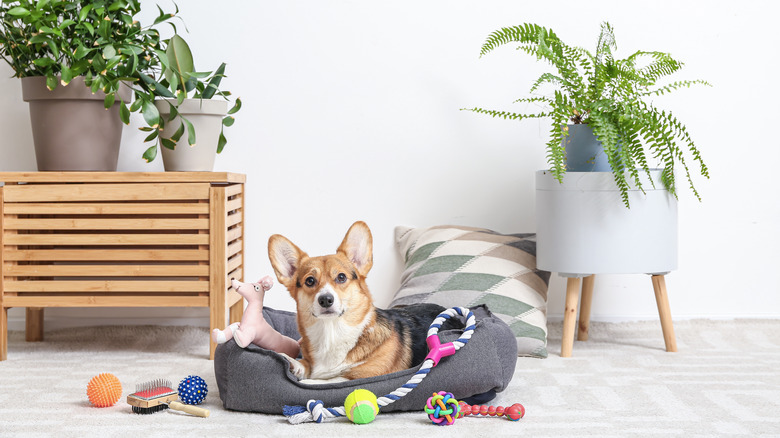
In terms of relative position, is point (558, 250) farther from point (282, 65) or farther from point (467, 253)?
point (282, 65)

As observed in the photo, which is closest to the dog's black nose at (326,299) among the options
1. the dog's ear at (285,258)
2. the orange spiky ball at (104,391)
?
the dog's ear at (285,258)

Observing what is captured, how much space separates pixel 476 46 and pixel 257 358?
1.59 metres

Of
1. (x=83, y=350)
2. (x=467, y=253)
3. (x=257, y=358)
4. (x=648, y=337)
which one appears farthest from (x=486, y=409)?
(x=83, y=350)

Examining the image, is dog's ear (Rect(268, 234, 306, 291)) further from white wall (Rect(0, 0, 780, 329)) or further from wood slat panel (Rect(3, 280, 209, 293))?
white wall (Rect(0, 0, 780, 329))

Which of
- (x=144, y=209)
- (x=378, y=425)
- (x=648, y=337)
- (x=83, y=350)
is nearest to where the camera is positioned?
(x=378, y=425)

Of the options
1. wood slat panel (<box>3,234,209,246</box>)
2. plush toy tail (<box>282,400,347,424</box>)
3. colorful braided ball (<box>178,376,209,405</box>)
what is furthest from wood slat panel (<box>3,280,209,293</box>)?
plush toy tail (<box>282,400,347,424</box>)

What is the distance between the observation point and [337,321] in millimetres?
1623

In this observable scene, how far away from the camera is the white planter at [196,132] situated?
7.66ft

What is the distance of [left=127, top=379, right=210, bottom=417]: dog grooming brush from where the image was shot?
1.59 metres

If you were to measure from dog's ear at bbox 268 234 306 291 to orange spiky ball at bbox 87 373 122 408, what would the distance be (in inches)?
18.3

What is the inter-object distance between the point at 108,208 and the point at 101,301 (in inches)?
11.7

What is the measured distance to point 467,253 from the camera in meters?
2.52

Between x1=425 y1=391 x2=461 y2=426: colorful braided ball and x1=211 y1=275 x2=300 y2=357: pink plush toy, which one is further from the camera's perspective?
x1=211 y1=275 x2=300 y2=357: pink plush toy

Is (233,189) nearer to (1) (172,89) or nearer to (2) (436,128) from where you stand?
(1) (172,89)
